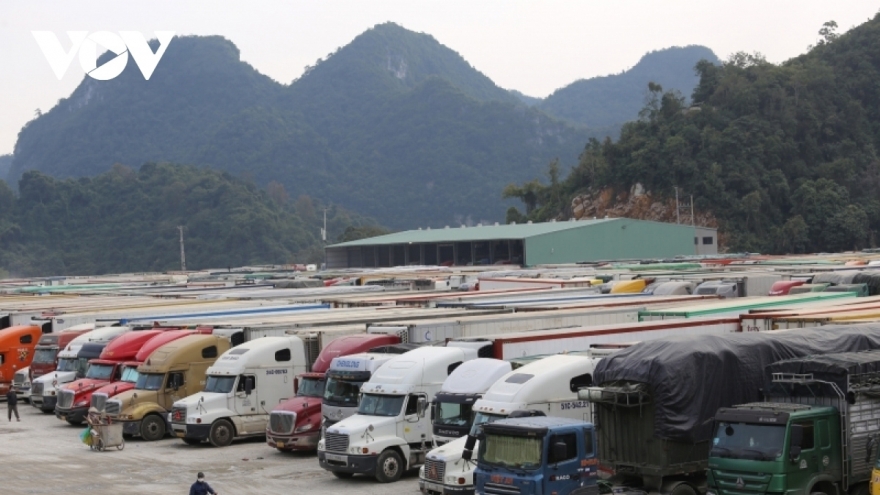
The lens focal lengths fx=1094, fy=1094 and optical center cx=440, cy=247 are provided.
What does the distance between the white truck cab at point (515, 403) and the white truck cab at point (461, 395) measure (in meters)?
0.56

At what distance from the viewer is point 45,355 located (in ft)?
119

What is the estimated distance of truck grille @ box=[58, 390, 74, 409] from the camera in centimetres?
3147

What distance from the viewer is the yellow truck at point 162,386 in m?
28.8

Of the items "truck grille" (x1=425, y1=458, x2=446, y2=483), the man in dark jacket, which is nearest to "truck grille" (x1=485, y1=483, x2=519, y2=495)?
"truck grille" (x1=425, y1=458, x2=446, y2=483)

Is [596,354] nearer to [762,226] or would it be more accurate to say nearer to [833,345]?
[833,345]

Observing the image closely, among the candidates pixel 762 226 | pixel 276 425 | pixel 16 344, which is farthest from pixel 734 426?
pixel 762 226

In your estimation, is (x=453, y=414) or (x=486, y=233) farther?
(x=486, y=233)

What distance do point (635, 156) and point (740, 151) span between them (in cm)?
1159

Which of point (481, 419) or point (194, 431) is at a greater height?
point (481, 419)

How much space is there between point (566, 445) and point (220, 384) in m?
13.0

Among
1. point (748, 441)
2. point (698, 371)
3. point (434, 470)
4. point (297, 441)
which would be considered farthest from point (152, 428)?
point (748, 441)

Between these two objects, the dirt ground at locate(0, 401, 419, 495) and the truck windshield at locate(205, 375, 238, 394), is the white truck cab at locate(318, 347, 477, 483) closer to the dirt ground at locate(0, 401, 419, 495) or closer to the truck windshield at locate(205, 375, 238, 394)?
the dirt ground at locate(0, 401, 419, 495)

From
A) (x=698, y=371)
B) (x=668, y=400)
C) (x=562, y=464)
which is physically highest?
(x=698, y=371)

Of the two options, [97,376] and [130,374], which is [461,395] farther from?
[97,376]
